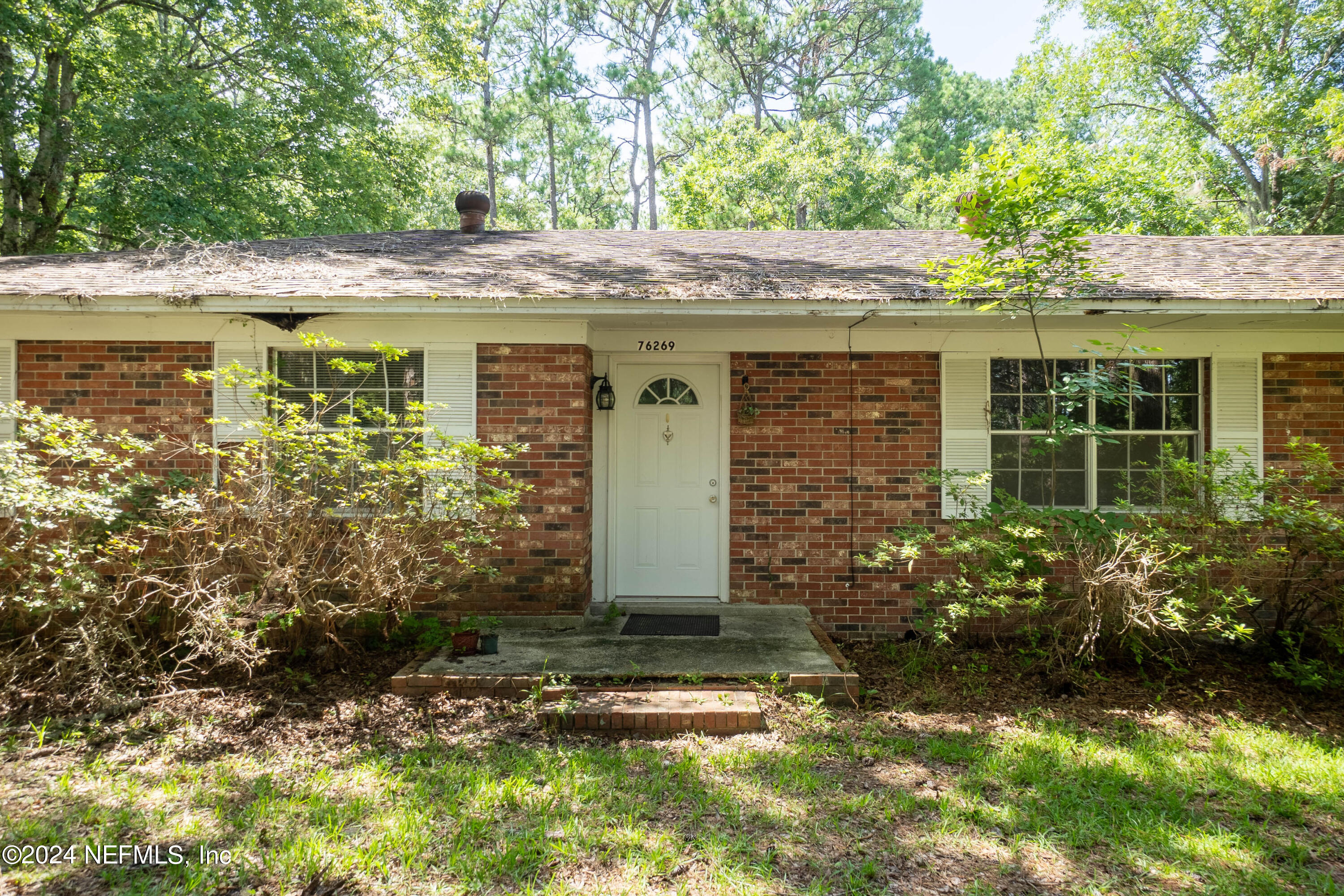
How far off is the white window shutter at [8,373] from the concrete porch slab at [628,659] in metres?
4.03

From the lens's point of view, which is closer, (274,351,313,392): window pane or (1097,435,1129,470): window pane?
(274,351,313,392): window pane

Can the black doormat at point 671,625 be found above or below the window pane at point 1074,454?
below

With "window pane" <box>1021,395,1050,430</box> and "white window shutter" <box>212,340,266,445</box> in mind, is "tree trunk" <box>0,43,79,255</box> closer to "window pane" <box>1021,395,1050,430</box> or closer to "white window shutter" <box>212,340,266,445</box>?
"white window shutter" <box>212,340,266,445</box>

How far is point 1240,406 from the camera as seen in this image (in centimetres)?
593

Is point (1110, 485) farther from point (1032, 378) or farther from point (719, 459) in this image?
point (719, 459)

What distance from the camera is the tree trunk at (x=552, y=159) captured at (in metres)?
23.1

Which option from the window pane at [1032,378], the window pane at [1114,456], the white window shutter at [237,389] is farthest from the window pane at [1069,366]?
the white window shutter at [237,389]

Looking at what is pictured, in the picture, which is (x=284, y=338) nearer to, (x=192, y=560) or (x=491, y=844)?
(x=192, y=560)

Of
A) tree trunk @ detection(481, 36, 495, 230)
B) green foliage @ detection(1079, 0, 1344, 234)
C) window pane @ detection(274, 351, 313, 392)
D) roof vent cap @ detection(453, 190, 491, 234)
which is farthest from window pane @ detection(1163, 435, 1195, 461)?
tree trunk @ detection(481, 36, 495, 230)

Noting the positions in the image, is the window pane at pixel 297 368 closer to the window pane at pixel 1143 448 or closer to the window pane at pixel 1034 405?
the window pane at pixel 1034 405

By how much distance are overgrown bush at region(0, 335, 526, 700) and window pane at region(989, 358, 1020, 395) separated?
156 inches

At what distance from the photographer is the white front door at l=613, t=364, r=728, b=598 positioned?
6.45 m

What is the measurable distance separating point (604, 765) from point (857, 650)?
2693 millimetres

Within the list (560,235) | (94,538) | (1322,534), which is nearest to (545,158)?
(560,235)
